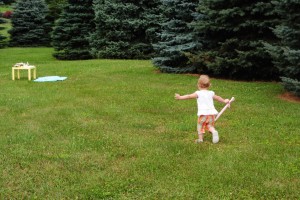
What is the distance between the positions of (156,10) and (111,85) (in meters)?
11.8

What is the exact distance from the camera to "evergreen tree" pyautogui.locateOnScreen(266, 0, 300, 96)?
1117 cm

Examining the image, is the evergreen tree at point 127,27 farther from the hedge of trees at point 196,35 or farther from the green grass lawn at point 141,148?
the green grass lawn at point 141,148

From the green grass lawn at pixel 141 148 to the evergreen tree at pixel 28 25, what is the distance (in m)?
30.7

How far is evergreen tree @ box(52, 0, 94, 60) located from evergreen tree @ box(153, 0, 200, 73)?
12379mm

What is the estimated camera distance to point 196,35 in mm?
16969

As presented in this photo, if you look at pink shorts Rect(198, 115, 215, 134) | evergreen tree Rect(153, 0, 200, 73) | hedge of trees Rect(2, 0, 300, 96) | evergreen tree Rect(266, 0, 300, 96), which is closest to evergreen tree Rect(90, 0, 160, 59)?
hedge of trees Rect(2, 0, 300, 96)

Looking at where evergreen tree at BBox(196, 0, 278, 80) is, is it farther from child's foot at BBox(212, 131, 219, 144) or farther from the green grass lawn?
child's foot at BBox(212, 131, 219, 144)

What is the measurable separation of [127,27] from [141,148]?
1908cm

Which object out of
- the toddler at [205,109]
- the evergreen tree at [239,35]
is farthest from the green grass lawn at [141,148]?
the evergreen tree at [239,35]

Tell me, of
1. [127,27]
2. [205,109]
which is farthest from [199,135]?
[127,27]

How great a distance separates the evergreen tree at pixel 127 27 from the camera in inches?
994

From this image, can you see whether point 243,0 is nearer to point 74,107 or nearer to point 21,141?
point 74,107

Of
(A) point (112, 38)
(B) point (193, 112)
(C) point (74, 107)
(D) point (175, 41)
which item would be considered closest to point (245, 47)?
(D) point (175, 41)

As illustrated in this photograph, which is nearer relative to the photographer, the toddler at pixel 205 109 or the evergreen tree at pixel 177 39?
the toddler at pixel 205 109
